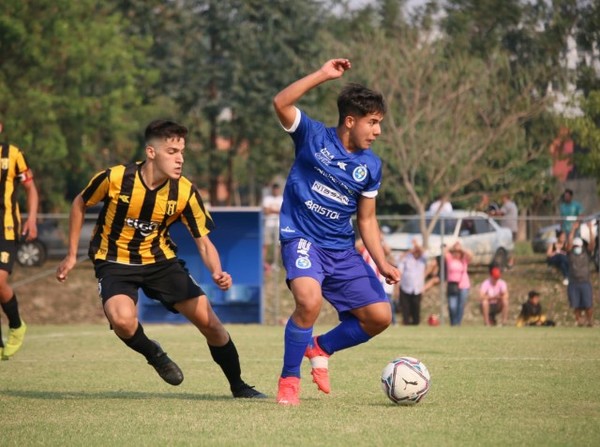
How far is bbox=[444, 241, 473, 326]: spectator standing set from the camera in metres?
20.8

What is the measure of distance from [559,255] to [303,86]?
15933mm

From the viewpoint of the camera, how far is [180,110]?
37.2 meters

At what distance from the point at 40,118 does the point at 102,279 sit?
21.7 meters

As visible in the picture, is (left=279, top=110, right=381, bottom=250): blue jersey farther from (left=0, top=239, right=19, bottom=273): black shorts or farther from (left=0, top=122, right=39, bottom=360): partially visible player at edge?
(left=0, top=239, right=19, bottom=273): black shorts

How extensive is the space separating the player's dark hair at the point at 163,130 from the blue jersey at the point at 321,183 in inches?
32.8

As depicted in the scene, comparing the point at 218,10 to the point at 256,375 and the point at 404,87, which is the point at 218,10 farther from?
the point at 256,375

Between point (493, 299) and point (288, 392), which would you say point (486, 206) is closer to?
Result: point (493, 299)

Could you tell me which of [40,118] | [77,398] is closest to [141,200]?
[77,398]

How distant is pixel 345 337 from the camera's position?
7.76m

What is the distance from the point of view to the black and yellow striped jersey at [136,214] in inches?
307

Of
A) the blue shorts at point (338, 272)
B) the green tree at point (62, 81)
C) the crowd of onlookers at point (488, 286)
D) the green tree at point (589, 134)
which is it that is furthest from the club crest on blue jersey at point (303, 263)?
the green tree at point (62, 81)

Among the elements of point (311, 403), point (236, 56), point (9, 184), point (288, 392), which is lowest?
point (311, 403)

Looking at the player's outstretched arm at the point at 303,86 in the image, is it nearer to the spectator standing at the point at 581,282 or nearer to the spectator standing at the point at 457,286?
the spectator standing at the point at 457,286

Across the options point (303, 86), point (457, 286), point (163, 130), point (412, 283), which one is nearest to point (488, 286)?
point (457, 286)
